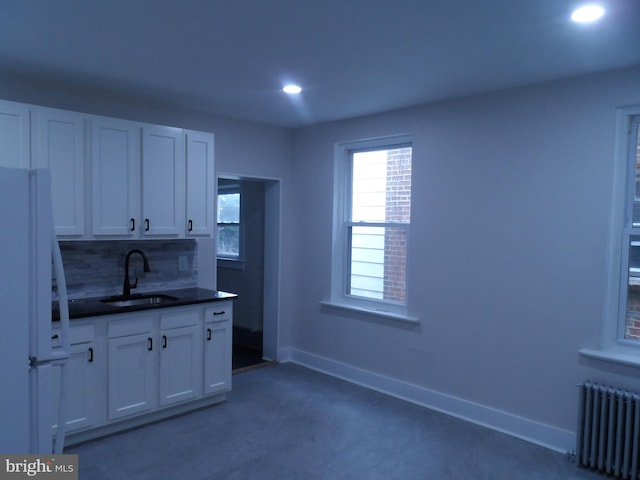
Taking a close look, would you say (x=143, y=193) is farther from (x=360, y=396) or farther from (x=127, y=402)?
(x=360, y=396)

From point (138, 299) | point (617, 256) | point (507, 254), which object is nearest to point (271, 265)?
point (138, 299)

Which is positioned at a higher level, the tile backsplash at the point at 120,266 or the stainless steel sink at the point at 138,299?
the tile backsplash at the point at 120,266

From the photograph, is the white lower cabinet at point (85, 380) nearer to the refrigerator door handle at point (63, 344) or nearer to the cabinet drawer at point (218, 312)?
the cabinet drawer at point (218, 312)

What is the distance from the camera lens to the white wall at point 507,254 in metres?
2.93

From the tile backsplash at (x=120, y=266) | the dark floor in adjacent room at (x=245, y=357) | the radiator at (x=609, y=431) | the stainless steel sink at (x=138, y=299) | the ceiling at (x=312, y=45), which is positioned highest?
the ceiling at (x=312, y=45)

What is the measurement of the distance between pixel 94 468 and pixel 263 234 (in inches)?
115

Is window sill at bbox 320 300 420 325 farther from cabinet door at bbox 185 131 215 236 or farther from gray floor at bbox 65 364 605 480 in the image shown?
cabinet door at bbox 185 131 215 236

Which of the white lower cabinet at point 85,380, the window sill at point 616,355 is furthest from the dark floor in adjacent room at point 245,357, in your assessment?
the window sill at point 616,355

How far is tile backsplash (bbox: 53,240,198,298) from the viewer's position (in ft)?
11.2

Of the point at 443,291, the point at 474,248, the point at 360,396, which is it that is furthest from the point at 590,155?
the point at 360,396

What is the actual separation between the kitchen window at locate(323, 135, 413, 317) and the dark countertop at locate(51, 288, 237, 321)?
1334mm

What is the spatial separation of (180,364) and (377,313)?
173 cm

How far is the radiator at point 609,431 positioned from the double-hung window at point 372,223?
1.59 m

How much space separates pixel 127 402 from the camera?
→ 3.15 meters
